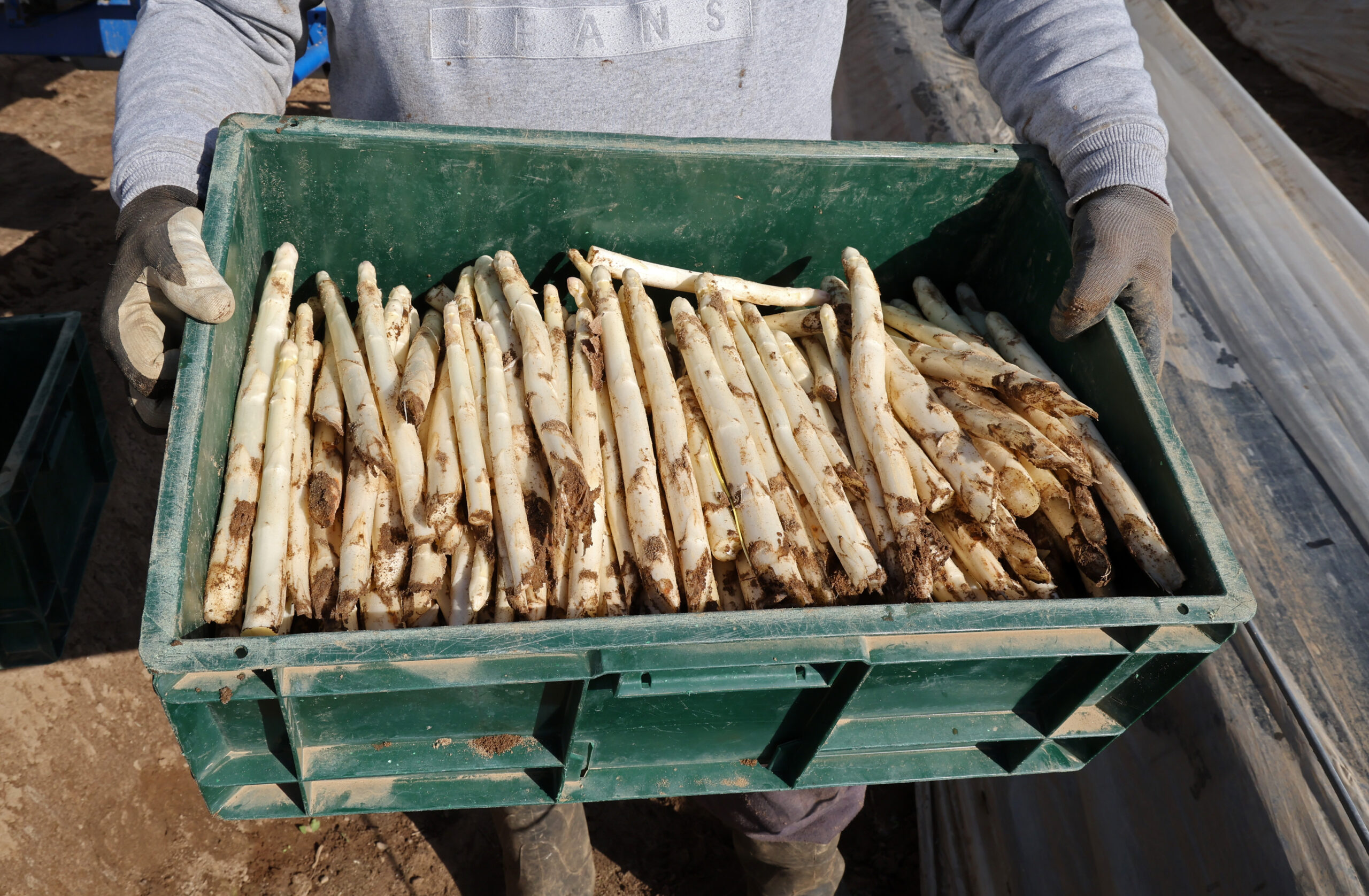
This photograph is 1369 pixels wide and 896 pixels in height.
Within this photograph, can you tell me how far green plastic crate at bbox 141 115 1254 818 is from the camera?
1697 mm

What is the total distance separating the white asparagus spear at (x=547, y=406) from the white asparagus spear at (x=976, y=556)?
0.95 metres

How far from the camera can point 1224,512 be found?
295cm

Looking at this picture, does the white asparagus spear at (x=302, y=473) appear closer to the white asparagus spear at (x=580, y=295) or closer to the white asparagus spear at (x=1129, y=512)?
the white asparagus spear at (x=580, y=295)

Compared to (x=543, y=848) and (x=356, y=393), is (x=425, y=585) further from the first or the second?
(x=543, y=848)

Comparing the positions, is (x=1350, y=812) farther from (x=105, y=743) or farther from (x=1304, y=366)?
(x=105, y=743)

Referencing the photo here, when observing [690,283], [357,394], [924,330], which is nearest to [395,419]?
[357,394]

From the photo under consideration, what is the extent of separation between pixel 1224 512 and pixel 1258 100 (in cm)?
687

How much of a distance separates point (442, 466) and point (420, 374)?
318 mm

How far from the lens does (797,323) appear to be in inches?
107

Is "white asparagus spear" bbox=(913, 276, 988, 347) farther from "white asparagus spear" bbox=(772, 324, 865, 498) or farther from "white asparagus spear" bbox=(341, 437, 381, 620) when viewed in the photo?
"white asparagus spear" bbox=(341, 437, 381, 620)

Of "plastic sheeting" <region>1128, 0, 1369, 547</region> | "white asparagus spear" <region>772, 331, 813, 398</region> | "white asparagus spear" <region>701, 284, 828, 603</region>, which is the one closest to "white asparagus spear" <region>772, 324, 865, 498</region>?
"white asparagus spear" <region>772, 331, 813, 398</region>

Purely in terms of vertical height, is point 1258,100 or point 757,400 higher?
point 757,400

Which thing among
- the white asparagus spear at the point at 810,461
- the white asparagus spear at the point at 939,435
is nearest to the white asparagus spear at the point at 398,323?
the white asparagus spear at the point at 810,461

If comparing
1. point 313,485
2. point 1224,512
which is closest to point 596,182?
point 313,485
